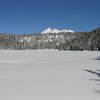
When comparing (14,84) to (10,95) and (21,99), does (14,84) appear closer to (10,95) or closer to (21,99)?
(10,95)

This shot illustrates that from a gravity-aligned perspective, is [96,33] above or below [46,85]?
above

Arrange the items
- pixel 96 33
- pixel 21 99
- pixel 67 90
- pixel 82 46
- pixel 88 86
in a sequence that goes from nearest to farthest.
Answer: pixel 21 99, pixel 67 90, pixel 88 86, pixel 82 46, pixel 96 33

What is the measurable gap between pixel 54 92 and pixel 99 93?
1.53m

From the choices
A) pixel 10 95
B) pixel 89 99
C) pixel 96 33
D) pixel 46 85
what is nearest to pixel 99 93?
pixel 89 99

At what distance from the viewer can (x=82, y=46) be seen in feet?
456

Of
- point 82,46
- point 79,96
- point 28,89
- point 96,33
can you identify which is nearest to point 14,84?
point 28,89

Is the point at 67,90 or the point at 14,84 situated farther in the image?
the point at 14,84

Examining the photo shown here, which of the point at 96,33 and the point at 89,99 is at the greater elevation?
the point at 96,33

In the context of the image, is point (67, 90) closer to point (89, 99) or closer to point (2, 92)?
point (89, 99)

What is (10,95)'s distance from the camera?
20.1 feet

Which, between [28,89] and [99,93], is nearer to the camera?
[99,93]

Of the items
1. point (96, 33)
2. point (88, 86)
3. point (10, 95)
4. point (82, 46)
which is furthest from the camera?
point (96, 33)

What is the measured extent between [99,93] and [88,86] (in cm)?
108

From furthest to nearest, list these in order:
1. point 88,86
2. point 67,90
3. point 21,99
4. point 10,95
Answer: point 88,86 → point 67,90 → point 10,95 → point 21,99
